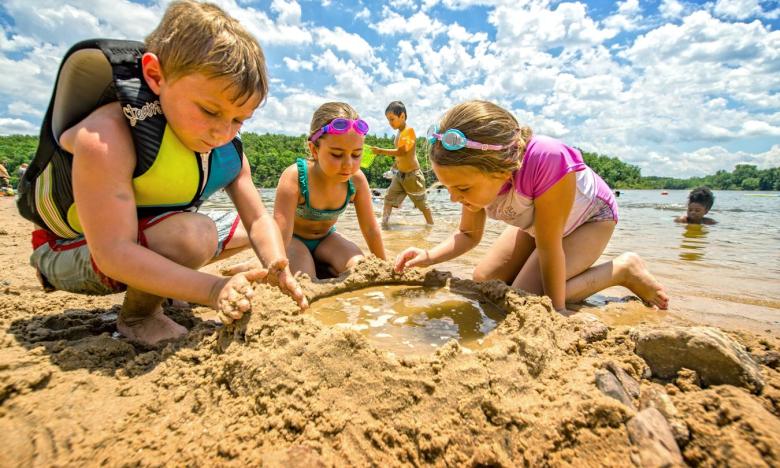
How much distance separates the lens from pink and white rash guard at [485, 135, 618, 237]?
2.46m

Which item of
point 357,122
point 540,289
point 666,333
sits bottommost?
point 540,289

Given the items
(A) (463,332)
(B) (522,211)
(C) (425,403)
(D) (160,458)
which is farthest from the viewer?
(B) (522,211)

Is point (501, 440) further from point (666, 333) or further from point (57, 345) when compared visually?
point (57, 345)

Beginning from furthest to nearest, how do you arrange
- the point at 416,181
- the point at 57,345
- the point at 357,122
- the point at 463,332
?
the point at 416,181, the point at 357,122, the point at 463,332, the point at 57,345

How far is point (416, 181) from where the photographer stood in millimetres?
7867

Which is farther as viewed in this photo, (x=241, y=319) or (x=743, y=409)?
(x=241, y=319)

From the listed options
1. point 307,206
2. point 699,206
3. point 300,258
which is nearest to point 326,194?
point 307,206

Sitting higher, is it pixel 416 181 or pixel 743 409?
pixel 416 181

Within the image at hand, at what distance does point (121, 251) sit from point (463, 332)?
1.54m

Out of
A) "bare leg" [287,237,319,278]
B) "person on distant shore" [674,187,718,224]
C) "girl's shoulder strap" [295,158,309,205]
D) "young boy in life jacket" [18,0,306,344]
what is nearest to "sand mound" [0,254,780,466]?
"young boy in life jacket" [18,0,306,344]

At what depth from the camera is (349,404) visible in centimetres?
136

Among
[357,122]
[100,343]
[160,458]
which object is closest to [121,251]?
[100,343]

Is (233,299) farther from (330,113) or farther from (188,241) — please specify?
(330,113)

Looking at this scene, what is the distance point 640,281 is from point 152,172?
3.23 meters
